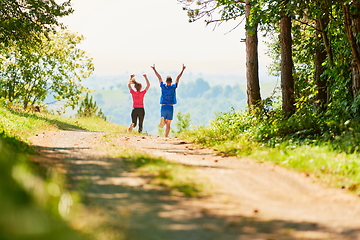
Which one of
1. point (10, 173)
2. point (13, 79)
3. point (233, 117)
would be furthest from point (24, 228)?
point (13, 79)

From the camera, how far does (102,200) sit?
183 inches

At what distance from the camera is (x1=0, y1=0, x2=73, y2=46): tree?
19.1 meters

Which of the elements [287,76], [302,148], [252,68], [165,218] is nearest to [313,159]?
[302,148]

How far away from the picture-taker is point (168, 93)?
50.6 ft

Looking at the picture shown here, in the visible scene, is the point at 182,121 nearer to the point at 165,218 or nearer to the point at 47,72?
the point at 47,72

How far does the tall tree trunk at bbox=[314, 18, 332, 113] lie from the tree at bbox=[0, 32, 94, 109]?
26971 mm

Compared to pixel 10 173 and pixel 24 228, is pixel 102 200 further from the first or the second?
pixel 24 228

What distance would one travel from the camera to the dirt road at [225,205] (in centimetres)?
404

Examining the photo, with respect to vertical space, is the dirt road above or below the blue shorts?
below

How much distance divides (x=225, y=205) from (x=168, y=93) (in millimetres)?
10698

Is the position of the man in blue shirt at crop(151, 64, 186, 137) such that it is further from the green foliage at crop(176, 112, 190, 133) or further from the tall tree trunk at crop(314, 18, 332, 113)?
the green foliage at crop(176, 112, 190, 133)

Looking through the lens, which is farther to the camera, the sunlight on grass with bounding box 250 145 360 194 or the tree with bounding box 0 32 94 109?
the tree with bounding box 0 32 94 109

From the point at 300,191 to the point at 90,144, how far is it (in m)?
5.71

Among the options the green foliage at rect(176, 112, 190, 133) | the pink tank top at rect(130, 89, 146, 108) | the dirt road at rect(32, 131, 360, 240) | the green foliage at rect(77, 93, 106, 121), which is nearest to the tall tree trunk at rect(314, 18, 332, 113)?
the dirt road at rect(32, 131, 360, 240)
